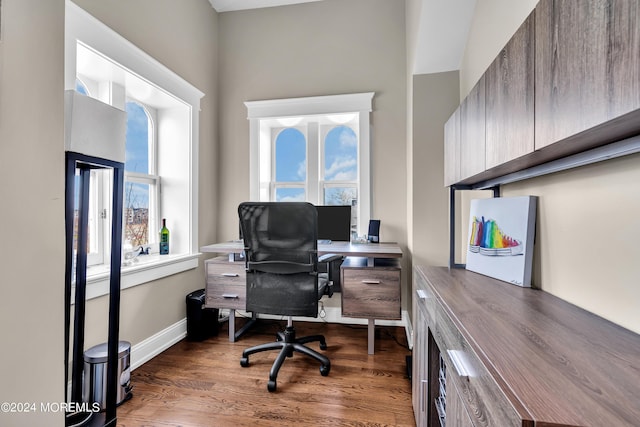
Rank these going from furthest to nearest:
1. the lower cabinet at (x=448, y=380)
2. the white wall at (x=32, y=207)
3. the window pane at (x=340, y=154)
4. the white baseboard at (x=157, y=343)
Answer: the window pane at (x=340, y=154) → the white baseboard at (x=157, y=343) → the white wall at (x=32, y=207) → the lower cabinet at (x=448, y=380)

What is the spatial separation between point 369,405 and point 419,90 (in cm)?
223

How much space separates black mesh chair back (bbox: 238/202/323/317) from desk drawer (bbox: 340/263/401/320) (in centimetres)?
41

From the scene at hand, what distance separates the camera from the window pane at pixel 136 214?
2.32 meters

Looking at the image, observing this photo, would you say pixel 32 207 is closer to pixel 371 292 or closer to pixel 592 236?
pixel 592 236

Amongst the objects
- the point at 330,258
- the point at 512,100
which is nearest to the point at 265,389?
the point at 330,258

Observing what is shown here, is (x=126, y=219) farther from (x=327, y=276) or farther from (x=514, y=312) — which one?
(x=514, y=312)

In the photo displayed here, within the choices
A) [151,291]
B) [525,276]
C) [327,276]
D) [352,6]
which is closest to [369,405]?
[327,276]

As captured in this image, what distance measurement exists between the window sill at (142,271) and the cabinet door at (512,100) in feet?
7.23

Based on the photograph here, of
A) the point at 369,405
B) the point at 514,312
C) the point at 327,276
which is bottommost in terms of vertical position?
the point at 369,405

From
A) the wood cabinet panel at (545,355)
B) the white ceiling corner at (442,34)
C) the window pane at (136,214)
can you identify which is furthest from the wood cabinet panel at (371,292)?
the window pane at (136,214)

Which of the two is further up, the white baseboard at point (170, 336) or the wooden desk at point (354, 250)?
the wooden desk at point (354, 250)

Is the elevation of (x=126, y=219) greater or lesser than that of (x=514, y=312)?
greater

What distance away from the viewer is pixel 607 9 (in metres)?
0.50

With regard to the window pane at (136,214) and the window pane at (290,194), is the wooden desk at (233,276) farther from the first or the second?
the window pane at (290,194)
